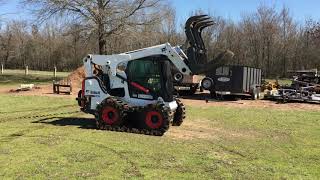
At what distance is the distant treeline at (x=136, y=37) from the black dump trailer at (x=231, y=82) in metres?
12.6

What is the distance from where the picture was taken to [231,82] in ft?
77.4

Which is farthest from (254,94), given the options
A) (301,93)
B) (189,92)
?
(189,92)

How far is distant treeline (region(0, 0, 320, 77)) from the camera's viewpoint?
34.7m

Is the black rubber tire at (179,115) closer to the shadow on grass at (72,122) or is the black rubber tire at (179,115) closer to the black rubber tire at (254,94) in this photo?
the shadow on grass at (72,122)

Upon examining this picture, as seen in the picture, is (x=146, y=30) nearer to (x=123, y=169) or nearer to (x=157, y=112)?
(x=157, y=112)

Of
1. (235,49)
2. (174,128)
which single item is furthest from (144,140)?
(235,49)

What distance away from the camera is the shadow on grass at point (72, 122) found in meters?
13.5

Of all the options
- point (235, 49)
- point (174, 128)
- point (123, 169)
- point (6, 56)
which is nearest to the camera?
point (123, 169)

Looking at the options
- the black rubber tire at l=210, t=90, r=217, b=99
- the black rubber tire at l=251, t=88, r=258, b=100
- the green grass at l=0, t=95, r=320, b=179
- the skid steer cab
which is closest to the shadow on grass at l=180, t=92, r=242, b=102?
the black rubber tire at l=210, t=90, r=217, b=99

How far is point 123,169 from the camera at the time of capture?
8.41m

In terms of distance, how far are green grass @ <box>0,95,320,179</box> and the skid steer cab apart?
20.1 inches

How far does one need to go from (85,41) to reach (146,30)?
4.61 metres

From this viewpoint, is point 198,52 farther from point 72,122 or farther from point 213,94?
point 213,94

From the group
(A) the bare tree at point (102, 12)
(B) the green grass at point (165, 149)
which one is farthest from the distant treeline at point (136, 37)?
(B) the green grass at point (165, 149)
